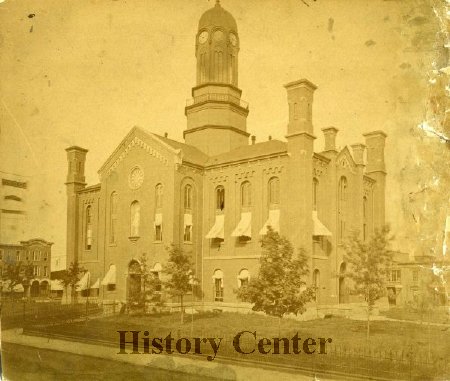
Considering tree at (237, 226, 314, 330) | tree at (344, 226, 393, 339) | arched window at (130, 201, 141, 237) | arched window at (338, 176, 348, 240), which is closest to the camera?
tree at (344, 226, 393, 339)

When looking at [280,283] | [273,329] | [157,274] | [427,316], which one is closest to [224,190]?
[157,274]

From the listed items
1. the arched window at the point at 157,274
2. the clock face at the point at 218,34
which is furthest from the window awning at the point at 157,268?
the clock face at the point at 218,34

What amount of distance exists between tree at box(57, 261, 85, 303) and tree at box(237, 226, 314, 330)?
3.17m

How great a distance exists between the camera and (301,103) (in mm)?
8234

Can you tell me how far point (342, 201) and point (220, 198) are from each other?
228 cm

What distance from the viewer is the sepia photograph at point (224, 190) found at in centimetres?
764

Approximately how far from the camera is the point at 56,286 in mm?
9328

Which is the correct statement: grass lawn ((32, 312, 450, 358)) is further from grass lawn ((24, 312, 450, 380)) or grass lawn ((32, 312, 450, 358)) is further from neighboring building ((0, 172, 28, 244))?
neighboring building ((0, 172, 28, 244))

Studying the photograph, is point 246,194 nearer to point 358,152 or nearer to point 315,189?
point 315,189

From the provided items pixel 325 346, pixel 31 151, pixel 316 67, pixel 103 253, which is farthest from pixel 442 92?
pixel 31 151

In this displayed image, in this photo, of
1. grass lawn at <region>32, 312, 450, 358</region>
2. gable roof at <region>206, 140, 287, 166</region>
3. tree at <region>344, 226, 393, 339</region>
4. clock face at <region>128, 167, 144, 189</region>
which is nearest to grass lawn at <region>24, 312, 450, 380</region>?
grass lawn at <region>32, 312, 450, 358</region>

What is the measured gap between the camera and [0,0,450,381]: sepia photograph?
764 cm

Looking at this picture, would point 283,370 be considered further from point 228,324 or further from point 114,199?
point 114,199

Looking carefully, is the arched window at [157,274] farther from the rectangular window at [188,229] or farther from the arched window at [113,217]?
the arched window at [113,217]
